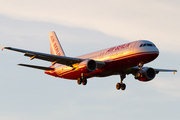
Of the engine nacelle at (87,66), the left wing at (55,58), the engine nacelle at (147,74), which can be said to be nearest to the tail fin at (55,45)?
the left wing at (55,58)

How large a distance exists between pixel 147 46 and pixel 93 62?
27.5 feet

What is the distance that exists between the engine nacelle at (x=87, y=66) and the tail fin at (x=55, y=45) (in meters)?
17.8

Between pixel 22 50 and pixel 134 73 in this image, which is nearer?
pixel 22 50

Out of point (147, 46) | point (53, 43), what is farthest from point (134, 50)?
point (53, 43)

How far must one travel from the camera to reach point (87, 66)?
5688 cm

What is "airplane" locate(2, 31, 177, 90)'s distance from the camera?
55469mm

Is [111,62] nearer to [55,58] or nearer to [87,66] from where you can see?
[87,66]

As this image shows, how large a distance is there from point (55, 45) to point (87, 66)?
22.4 metres

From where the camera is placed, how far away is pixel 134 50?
5544cm

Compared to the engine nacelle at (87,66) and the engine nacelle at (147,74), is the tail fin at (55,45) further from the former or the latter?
the engine nacelle at (147,74)

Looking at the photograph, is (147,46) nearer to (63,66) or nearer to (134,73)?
(134,73)

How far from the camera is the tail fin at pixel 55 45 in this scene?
7588cm

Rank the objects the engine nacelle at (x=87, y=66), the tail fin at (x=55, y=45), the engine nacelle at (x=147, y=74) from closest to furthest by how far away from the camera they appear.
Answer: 1. the engine nacelle at (x=87, y=66)
2. the engine nacelle at (x=147, y=74)
3. the tail fin at (x=55, y=45)

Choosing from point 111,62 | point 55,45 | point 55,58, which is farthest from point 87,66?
point 55,45
